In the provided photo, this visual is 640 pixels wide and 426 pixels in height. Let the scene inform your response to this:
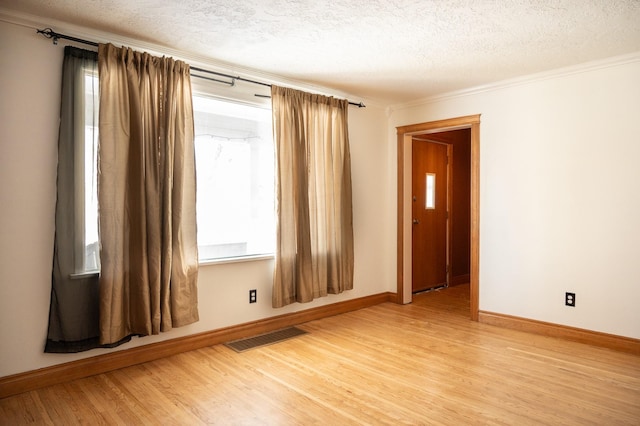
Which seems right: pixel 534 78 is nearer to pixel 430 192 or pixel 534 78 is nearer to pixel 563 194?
pixel 563 194

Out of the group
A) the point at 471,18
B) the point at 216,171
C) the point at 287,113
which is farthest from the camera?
the point at 287,113

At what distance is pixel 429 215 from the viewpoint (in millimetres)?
5926

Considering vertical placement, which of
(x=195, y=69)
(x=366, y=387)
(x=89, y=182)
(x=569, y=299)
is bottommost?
(x=366, y=387)

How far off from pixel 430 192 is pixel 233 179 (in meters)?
3.14

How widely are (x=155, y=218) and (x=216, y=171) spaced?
0.80 m

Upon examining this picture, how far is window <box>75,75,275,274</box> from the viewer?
12.1ft

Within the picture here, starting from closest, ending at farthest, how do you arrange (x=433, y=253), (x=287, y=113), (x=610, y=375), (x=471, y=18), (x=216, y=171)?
(x=471, y=18), (x=610, y=375), (x=216, y=171), (x=287, y=113), (x=433, y=253)

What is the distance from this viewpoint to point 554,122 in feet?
13.0

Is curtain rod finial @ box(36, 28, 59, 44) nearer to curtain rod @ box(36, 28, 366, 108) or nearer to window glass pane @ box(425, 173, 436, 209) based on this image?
curtain rod @ box(36, 28, 366, 108)

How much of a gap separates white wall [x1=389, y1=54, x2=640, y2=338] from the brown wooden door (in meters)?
1.24

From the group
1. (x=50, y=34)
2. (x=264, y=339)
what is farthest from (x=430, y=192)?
(x=50, y=34)

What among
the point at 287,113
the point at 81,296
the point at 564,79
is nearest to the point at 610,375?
the point at 564,79

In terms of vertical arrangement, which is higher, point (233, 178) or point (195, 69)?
point (195, 69)

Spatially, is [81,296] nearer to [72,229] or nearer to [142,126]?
[72,229]
